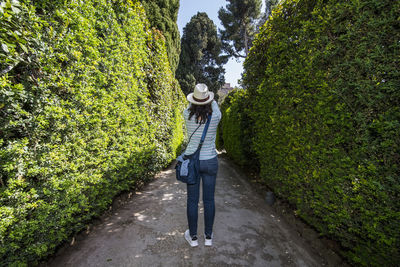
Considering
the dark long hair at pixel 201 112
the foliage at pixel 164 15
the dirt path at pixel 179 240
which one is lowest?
the dirt path at pixel 179 240

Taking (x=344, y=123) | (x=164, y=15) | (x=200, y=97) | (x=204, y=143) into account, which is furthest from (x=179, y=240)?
(x=164, y=15)

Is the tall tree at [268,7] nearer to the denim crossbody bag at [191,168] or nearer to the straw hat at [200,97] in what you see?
the straw hat at [200,97]

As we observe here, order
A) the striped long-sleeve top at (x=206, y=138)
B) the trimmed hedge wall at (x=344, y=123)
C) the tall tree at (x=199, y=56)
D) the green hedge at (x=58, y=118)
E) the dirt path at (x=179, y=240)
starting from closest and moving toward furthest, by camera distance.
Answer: the green hedge at (x=58, y=118)
the trimmed hedge wall at (x=344, y=123)
the dirt path at (x=179, y=240)
the striped long-sleeve top at (x=206, y=138)
the tall tree at (x=199, y=56)

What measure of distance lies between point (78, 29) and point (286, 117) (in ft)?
12.4

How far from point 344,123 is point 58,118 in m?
3.59

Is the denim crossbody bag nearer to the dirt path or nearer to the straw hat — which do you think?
the straw hat

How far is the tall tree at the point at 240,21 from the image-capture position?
1903 centimetres

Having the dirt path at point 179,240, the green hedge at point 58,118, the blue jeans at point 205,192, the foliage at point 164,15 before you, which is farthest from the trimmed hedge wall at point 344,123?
the foliage at point 164,15

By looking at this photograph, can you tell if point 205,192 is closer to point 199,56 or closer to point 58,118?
point 58,118

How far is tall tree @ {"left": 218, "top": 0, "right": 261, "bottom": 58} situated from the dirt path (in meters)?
21.8

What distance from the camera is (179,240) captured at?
267cm

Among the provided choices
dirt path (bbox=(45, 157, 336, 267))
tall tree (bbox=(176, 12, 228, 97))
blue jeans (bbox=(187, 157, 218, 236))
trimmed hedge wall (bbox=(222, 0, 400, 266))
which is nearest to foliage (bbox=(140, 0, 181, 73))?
trimmed hedge wall (bbox=(222, 0, 400, 266))

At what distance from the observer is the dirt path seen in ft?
7.48

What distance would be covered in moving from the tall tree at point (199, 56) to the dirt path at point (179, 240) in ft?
66.0
